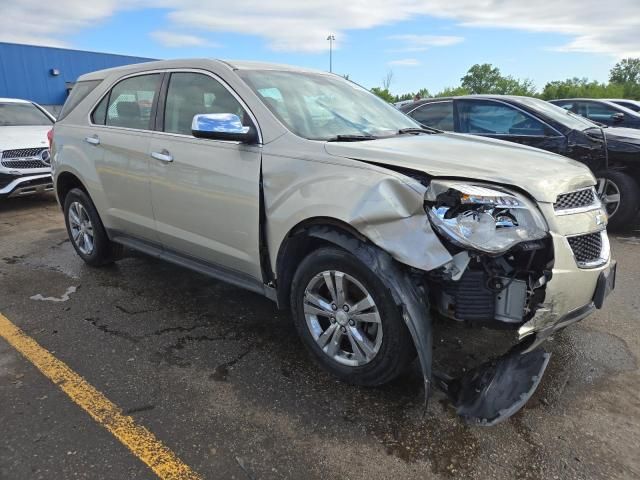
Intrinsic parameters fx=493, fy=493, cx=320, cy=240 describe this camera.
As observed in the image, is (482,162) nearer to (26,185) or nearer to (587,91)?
(26,185)

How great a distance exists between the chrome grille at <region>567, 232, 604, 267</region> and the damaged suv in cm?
1

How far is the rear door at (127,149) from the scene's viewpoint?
149 inches

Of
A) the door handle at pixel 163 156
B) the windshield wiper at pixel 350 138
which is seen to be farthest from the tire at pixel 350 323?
the door handle at pixel 163 156

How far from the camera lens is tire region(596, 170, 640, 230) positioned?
5879 mm

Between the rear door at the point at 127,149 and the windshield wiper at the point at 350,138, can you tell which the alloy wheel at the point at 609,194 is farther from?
the rear door at the point at 127,149

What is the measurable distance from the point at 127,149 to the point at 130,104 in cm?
42

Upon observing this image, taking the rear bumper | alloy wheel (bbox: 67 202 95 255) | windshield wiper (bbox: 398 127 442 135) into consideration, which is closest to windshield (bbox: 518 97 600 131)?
windshield wiper (bbox: 398 127 442 135)

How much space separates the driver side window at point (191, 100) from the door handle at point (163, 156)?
18 centimetres

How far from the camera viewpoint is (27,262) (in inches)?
203

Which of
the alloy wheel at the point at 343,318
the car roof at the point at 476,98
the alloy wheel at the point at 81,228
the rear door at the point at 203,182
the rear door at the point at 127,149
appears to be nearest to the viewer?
the alloy wheel at the point at 343,318

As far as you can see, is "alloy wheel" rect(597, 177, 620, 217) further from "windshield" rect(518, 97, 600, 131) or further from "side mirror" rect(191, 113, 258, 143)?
"side mirror" rect(191, 113, 258, 143)

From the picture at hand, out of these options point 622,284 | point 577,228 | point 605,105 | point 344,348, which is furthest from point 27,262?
point 605,105

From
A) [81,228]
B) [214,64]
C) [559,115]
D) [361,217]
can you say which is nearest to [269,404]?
[361,217]

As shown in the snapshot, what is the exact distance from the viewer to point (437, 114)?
691 cm
